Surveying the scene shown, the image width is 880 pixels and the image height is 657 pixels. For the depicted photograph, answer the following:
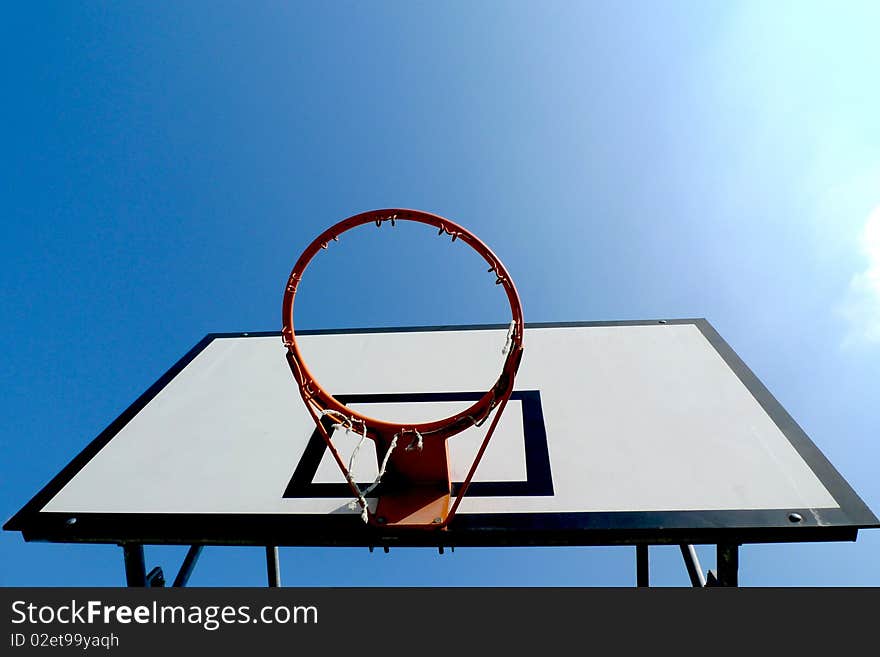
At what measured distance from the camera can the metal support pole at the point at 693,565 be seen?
10.1 feet

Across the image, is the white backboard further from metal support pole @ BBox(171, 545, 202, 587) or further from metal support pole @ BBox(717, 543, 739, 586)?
metal support pole @ BBox(171, 545, 202, 587)

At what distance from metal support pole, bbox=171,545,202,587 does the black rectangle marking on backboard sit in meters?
0.93

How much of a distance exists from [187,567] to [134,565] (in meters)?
0.51

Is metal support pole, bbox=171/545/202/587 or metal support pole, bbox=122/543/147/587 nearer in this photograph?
metal support pole, bbox=122/543/147/587

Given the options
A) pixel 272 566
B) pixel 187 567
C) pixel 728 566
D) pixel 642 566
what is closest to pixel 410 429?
pixel 728 566

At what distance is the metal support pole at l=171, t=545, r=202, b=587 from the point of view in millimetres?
2875

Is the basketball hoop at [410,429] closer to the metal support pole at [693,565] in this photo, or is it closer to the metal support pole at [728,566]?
the metal support pole at [728,566]

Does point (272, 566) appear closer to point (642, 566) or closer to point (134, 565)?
point (134, 565)

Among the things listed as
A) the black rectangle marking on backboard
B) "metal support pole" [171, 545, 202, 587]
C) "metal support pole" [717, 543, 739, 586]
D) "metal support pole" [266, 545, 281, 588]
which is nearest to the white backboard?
the black rectangle marking on backboard

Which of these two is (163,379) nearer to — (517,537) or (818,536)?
(517,537)

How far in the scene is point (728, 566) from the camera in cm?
220

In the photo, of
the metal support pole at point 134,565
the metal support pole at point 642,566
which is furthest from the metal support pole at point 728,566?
the metal support pole at point 134,565

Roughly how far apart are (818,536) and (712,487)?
359 millimetres
